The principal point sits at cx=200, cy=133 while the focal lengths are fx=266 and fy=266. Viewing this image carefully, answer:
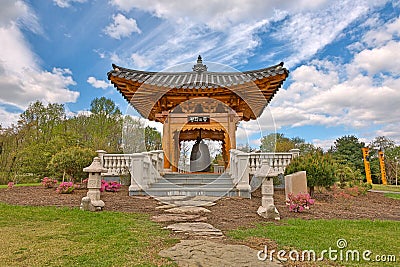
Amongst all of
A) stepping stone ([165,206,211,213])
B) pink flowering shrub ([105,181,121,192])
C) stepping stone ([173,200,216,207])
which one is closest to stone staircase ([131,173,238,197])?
stepping stone ([173,200,216,207])

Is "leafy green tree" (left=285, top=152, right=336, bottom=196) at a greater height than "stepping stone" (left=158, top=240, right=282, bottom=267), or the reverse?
"leafy green tree" (left=285, top=152, right=336, bottom=196)

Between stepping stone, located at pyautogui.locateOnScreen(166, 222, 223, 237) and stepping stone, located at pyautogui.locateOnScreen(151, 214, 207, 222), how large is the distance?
330 millimetres

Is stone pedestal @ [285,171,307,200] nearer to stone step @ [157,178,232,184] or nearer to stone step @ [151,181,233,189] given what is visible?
stone step @ [151,181,233,189]

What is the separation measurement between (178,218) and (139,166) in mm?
3018

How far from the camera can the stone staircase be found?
23.7 ft

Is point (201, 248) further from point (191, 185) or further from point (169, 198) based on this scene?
point (191, 185)

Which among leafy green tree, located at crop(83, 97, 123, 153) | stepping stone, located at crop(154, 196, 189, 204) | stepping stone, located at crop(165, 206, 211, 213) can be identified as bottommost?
stepping stone, located at crop(165, 206, 211, 213)

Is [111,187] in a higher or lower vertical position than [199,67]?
lower

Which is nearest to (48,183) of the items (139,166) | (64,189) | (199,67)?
(64,189)

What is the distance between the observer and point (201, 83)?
8.80 meters

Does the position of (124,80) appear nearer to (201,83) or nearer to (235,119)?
(201,83)

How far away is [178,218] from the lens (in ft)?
15.2

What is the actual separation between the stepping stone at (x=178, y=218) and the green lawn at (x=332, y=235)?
1.05 meters

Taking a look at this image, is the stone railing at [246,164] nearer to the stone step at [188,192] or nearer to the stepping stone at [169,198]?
the stone step at [188,192]
